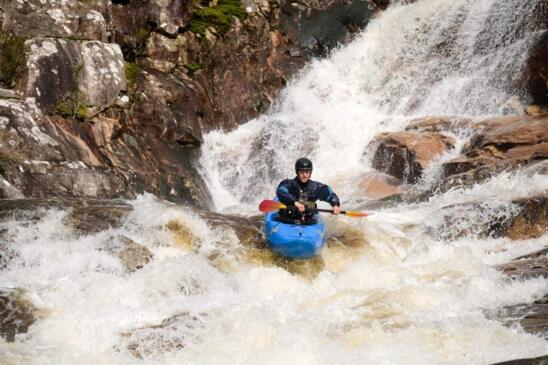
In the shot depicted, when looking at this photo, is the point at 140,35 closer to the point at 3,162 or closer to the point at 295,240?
the point at 3,162

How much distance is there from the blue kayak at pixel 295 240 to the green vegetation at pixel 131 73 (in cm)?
647

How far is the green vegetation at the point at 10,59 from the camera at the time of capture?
35.4 ft

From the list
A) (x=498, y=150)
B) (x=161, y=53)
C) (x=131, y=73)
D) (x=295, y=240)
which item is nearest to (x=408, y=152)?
(x=498, y=150)

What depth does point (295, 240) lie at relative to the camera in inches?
306

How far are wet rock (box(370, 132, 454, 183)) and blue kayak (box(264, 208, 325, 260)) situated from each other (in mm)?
5416

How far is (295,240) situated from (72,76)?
609 centimetres

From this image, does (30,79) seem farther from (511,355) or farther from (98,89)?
(511,355)

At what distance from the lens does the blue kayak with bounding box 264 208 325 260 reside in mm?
7805

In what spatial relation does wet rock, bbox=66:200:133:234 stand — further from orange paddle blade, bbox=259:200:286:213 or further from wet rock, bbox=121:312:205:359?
wet rock, bbox=121:312:205:359

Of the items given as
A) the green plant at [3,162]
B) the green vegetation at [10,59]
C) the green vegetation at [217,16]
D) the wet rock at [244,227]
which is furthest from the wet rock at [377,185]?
the green vegetation at [10,59]

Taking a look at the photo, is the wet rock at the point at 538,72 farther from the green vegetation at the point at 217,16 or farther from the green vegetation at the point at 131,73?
the green vegetation at the point at 131,73

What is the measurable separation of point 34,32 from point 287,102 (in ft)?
24.1

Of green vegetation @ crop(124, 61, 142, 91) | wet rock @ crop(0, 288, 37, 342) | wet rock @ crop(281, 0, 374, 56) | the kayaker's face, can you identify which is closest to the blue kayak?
the kayaker's face

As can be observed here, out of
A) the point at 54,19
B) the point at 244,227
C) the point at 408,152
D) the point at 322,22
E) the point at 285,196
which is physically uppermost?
the point at 54,19
